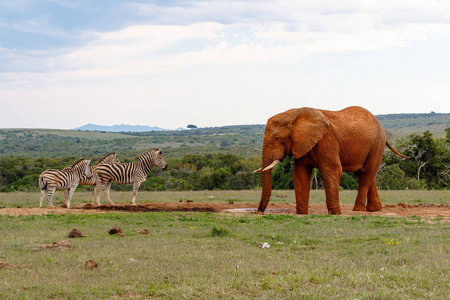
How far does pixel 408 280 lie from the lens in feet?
26.4

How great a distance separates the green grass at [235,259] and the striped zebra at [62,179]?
13.6ft

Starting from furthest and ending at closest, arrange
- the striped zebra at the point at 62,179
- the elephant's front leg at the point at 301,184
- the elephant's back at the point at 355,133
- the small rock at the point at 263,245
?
the striped zebra at the point at 62,179
the elephant's front leg at the point at 301,184
the elephant's back at the point at 355,133
the small rock at the point at 263,245

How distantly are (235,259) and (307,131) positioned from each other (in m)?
7.42

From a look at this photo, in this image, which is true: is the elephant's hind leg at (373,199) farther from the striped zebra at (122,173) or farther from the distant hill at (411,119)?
the distant hill at (411,119)

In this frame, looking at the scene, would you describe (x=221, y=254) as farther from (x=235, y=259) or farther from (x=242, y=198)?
(x=242, y=198)

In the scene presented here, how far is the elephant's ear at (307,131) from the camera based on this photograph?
1631cm

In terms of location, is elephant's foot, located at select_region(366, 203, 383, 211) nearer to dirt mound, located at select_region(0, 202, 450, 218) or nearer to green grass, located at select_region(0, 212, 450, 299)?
dirt mound, located at select_region(0, 202, 450, 218)

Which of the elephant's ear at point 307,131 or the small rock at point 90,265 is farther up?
the elephant's ear at point 307,131

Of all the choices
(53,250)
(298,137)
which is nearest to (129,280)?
(53,250)

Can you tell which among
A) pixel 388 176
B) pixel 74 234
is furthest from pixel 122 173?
pixel 388 176

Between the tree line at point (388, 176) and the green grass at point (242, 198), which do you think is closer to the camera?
the green grass at point (242, 198)

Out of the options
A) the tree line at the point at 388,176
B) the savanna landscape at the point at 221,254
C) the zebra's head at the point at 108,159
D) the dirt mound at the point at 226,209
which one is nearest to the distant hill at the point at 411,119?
the tree line at the point at 388,176

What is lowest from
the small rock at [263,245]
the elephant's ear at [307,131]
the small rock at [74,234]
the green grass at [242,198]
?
the green grass at [242,198]

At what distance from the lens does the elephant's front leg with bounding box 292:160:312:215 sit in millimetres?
17547
